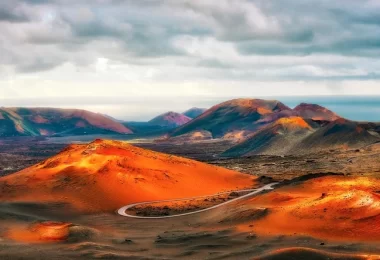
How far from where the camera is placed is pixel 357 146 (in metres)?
181

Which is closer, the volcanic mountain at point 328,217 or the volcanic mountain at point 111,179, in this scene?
the volcanic mountain at point 328,217

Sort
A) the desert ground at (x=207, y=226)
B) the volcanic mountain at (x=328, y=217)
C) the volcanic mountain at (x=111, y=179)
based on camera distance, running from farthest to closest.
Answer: the volcanic mountain at (x=111, y=179) → the volcanic mountain at (x=328, y=217) → the desert ground at (x=207, y=226)

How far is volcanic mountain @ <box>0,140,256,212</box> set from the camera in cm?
8331

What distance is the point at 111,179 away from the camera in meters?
89.7

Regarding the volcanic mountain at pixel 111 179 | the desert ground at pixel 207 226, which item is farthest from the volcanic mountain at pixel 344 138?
the desert ground at pixel 207 226

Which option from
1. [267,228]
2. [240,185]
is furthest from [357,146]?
[267,228]

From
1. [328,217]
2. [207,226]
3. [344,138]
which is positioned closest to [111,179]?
[207,226]

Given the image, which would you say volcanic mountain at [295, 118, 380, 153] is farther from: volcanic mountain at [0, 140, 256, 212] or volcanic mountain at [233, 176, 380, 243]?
volcanic mountain at [233, 176, 380, 243]

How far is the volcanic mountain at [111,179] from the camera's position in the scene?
8331 cm

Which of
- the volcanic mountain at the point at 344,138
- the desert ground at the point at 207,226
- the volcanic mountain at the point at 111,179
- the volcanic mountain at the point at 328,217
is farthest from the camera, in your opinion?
the volcanic mountain at the point at 344,138

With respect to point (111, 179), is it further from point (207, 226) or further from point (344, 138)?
point (344, 138)

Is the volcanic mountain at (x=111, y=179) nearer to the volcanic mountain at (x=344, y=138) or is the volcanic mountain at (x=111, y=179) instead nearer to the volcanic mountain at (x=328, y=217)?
the volcanic mountain at (x=328, y=217)

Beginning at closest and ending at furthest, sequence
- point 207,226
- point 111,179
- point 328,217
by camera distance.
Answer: point 328,217
point 207,226
point 111,179

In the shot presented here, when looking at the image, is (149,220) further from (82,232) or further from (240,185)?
(240,185)
